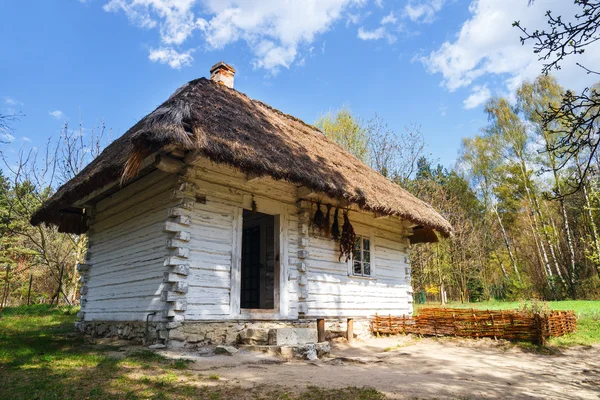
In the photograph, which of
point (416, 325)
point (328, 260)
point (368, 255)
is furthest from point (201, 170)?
point (416, 325)

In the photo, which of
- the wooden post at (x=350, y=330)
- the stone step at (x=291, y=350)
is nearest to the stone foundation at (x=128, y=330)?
the stone step at (x=291, y=350)

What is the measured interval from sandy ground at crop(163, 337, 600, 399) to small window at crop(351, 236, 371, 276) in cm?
223

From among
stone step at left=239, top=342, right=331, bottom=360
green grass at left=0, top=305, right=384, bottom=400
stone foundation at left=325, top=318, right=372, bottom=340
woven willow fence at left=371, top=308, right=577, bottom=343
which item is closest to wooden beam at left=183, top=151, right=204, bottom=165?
green grass at left=0, top=305, right=384, bottom=400

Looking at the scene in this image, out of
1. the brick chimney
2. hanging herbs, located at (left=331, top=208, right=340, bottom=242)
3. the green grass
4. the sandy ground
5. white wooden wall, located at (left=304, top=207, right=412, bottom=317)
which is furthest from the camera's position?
the brick chimney

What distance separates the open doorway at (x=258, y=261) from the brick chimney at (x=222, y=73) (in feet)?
12.0

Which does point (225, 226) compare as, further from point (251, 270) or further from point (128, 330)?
point (251, 270)

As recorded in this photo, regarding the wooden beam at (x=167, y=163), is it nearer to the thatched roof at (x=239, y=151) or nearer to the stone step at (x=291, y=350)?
the thatched roof at (x=239, y=151)

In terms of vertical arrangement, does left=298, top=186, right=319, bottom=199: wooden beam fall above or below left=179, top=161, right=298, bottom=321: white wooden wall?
above

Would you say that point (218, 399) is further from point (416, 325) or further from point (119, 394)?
point (416, 325)

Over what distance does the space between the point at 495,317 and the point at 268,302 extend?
5412mm

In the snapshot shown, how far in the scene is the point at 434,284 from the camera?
80.5 ft

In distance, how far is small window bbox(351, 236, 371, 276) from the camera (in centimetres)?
1045

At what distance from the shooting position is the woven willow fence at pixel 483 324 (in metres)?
8.80

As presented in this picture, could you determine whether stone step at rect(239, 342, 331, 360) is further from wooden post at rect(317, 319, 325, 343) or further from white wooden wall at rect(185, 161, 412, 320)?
wooden post at rect(317, 319, 325, 343)
